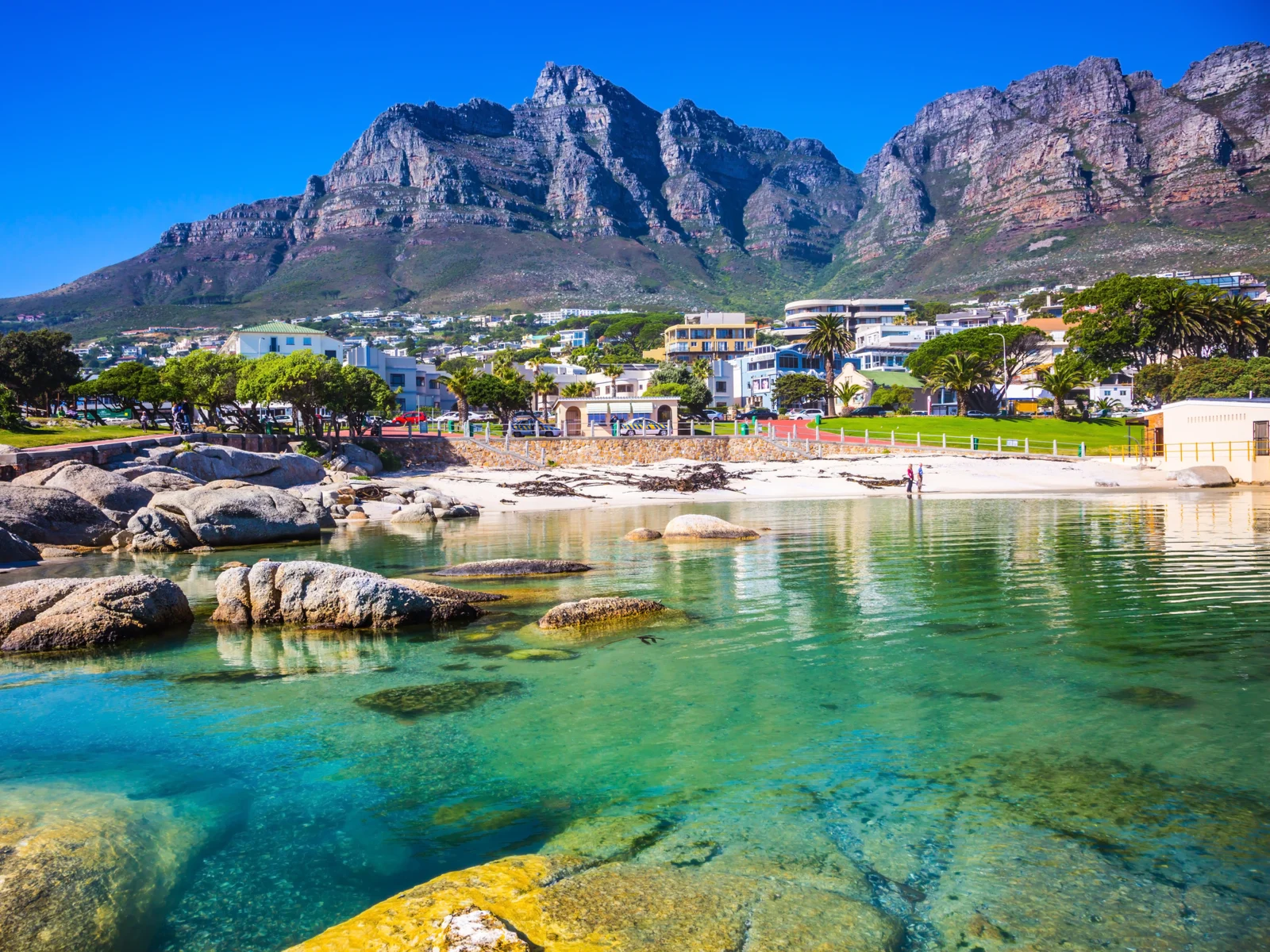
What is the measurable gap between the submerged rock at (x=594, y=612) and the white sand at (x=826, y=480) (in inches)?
1101

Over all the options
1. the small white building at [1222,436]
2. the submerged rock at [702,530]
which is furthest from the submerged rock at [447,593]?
the small white building at [1222,436]

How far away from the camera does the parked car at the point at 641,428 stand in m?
73.2

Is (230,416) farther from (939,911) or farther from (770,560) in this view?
(939,911)

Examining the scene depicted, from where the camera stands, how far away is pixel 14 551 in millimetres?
23188

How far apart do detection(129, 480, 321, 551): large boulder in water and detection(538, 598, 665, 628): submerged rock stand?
55.9 ft

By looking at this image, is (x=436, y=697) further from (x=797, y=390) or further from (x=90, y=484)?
(x=797, y=390)

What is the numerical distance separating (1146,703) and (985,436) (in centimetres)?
6159

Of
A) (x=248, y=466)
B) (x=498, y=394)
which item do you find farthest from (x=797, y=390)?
(x=248, y=466)

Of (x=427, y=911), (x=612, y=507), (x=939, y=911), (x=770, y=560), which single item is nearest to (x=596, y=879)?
(x=427, y=911)

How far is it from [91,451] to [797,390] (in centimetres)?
8129

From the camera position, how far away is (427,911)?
502 centimetres

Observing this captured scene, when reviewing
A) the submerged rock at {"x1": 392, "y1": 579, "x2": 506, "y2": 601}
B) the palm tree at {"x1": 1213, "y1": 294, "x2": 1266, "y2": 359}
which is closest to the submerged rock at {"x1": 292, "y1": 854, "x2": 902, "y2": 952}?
the submerged rock at {"x1": 392, "y1": 579, "x2": 506, "y2": 601}

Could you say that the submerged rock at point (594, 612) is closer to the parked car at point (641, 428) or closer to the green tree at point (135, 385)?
the green tree at point (135, 385)

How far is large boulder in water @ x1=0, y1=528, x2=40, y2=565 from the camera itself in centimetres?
2280
